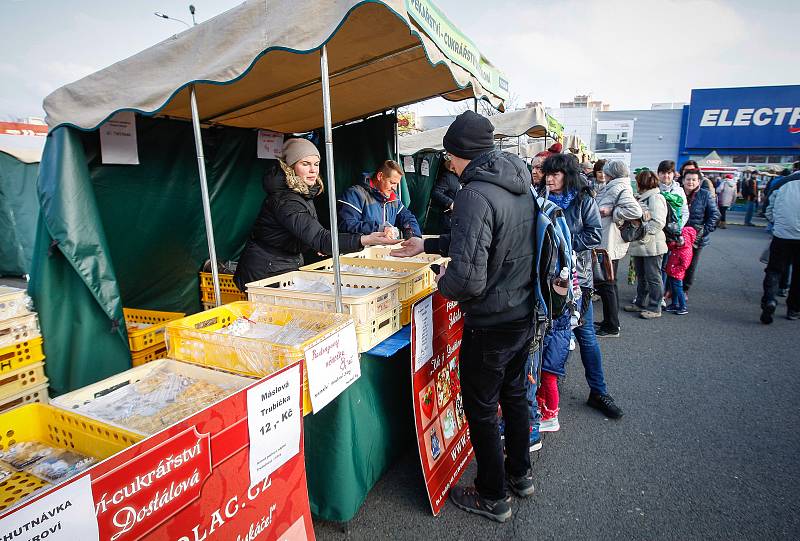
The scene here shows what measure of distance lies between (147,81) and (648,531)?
345cm

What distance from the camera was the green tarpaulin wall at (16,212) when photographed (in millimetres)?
8398

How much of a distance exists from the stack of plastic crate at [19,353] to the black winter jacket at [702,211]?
7.22m

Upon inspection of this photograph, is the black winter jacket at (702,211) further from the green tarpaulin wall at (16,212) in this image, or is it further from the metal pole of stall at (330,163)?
the green tarpaulin wall at (16,212)

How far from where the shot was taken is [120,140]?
3.02 metres

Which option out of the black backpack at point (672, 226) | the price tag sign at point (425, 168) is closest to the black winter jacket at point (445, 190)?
the price tag sign at point (425, 168)

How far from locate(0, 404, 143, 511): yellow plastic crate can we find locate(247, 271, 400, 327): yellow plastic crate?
41.3 inches

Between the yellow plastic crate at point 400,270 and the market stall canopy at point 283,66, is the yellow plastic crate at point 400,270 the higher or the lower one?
the lower one

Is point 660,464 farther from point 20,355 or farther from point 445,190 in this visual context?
point 445,190

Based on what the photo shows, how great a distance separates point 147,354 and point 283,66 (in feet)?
6.70

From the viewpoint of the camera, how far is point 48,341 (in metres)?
2.35

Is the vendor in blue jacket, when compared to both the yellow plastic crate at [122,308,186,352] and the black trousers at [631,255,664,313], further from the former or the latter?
the black trousers at [631,255,664,313]

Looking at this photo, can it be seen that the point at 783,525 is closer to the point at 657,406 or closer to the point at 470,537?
the point at 657,406

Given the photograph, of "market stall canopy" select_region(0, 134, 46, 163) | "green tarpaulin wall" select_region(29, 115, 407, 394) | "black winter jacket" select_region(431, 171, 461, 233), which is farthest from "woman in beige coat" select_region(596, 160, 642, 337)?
"market stall canopy" select_region(0, 134, 46, 163)

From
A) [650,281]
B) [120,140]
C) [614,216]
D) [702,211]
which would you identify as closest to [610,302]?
[614,216]
